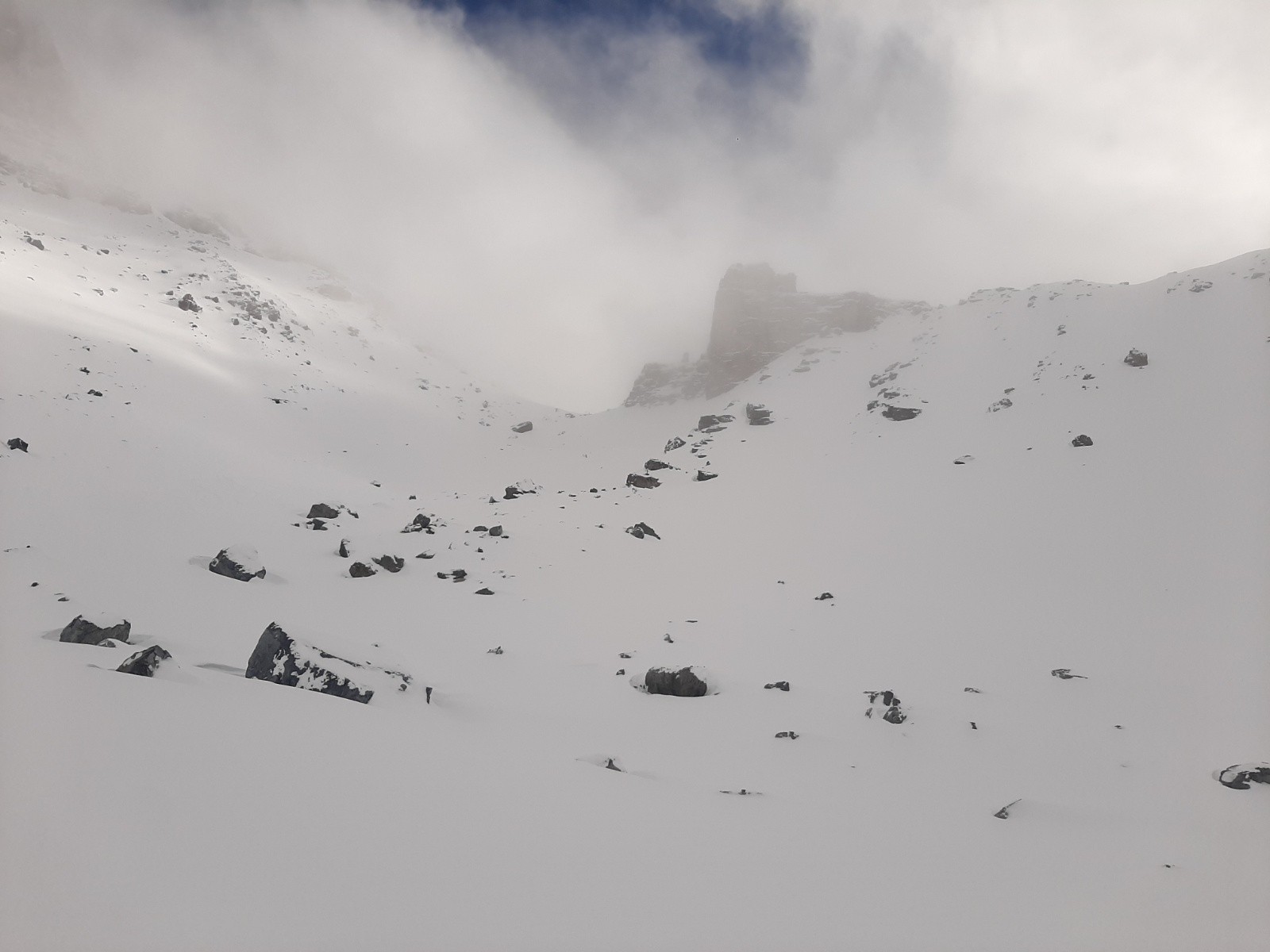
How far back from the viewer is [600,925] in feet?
9.38

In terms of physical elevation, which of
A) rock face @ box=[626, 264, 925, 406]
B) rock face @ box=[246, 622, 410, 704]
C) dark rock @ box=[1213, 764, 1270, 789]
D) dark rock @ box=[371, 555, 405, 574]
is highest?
rock face @ box=[626, 264, 925, 406]

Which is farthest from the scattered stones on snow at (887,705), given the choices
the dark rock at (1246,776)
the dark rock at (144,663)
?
the dark rock at (144,663)

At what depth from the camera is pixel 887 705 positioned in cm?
782

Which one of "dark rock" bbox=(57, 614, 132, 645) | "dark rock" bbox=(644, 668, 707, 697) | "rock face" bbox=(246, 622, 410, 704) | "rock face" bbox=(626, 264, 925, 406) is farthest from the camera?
"rock face" bbox=(626, 264, 925, 406)

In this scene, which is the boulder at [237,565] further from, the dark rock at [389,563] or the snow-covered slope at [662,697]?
the dark rock at [389,563]

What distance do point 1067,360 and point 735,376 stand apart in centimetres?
3187

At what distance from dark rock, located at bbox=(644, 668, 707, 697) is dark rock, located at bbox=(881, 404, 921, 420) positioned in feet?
88.0

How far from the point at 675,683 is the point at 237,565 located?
9.08 m

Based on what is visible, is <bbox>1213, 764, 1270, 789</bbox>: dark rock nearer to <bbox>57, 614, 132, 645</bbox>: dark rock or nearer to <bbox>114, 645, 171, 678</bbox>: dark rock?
<bbox>114, 645, 171, 678</bbox>: dark rock

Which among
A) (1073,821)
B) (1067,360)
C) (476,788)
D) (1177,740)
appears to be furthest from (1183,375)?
(476,788)

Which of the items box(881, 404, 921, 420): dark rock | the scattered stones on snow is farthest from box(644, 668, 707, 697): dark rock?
box(881, 404, 921, 420): dark rock

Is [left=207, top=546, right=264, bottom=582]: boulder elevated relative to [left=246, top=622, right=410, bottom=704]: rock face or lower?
elevated

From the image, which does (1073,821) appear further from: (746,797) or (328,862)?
(328,862)

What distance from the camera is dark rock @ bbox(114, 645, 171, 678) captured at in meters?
4.83
